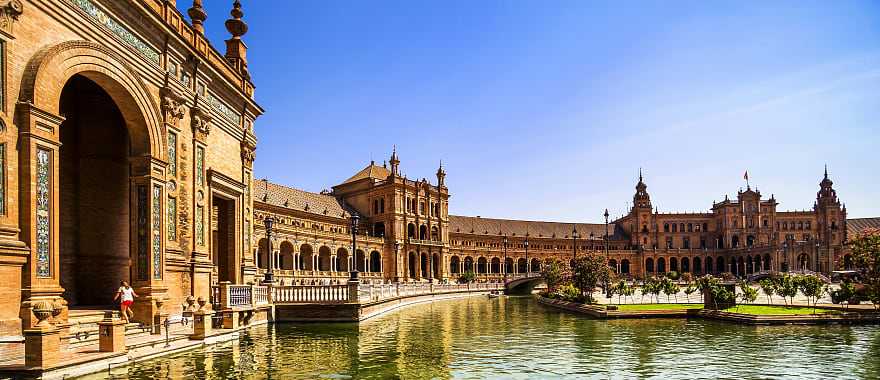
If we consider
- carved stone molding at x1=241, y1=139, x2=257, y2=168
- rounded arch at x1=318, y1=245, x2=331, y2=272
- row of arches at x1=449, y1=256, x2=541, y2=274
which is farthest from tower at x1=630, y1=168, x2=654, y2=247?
carved stone molding at x1=241, y1=139, x2=257, y2=168

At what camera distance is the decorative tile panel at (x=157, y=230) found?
2052 centimetres

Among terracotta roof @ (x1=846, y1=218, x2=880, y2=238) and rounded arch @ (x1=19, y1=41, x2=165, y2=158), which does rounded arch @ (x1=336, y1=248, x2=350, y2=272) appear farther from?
terracotta roof @ (x1=846, y1=218, x2=880, y2=238)

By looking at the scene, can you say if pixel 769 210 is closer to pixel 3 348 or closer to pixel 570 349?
pixel 570 349

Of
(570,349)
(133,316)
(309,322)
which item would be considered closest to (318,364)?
(133,316)

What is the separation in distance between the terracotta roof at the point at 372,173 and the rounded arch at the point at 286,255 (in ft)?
86.0

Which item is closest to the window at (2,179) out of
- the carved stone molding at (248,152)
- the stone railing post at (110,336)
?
the stone railing post at (110,336)

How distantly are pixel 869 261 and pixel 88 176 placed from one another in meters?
32.4

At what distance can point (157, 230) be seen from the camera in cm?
2080

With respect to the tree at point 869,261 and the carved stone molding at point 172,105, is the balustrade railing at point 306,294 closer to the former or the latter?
the carved stone molding at point 172,105

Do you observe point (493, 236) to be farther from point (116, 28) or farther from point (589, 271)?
point (116, 28)

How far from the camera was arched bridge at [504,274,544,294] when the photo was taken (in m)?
78.2

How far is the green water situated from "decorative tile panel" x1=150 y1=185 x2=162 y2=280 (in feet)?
10.5

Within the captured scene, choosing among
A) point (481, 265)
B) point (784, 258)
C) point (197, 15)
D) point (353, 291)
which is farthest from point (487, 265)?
point (197, 15)

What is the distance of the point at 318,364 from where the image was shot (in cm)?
1683
